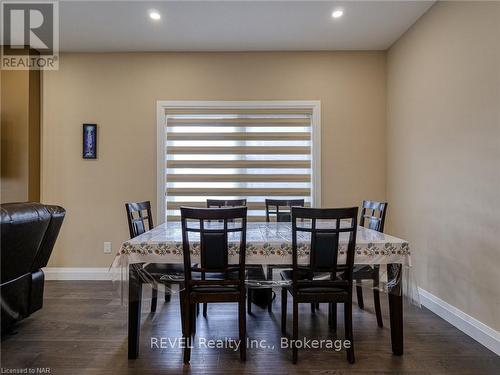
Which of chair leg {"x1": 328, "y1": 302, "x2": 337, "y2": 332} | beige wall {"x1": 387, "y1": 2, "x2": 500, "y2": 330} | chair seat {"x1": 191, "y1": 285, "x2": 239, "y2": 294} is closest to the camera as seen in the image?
chair seat {"x1": 191, "y1": 285, "x2": 239, "y2": 294}

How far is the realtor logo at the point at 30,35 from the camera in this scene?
2.92m

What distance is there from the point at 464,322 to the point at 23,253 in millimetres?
3398

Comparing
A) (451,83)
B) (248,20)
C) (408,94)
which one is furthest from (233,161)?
(451,83)

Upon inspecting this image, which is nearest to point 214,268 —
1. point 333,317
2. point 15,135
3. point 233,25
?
point 333,317

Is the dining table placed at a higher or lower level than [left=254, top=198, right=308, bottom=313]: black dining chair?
lower

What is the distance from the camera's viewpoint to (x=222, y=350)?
6.76 feet

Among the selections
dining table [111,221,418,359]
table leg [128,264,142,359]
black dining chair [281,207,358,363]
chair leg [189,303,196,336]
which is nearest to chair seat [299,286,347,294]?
black dining chair [281,207,358,363]

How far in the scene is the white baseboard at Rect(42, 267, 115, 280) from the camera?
370 cm

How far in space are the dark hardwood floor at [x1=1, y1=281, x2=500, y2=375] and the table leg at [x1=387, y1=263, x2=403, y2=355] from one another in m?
0.09

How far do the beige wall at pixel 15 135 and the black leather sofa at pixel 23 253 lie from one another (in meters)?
1.64

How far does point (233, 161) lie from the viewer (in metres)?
3.81

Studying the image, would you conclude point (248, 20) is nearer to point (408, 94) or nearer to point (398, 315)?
point (408, 94)

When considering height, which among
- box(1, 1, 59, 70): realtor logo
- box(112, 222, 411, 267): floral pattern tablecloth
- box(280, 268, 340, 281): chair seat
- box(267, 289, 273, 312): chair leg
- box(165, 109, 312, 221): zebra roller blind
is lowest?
box(267, 289, 273, 312): chair leg

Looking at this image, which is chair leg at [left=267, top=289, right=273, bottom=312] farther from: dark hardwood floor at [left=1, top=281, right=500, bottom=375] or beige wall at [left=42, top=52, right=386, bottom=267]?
beige wall at [left=42, top=52, right=386, bottom=267]
